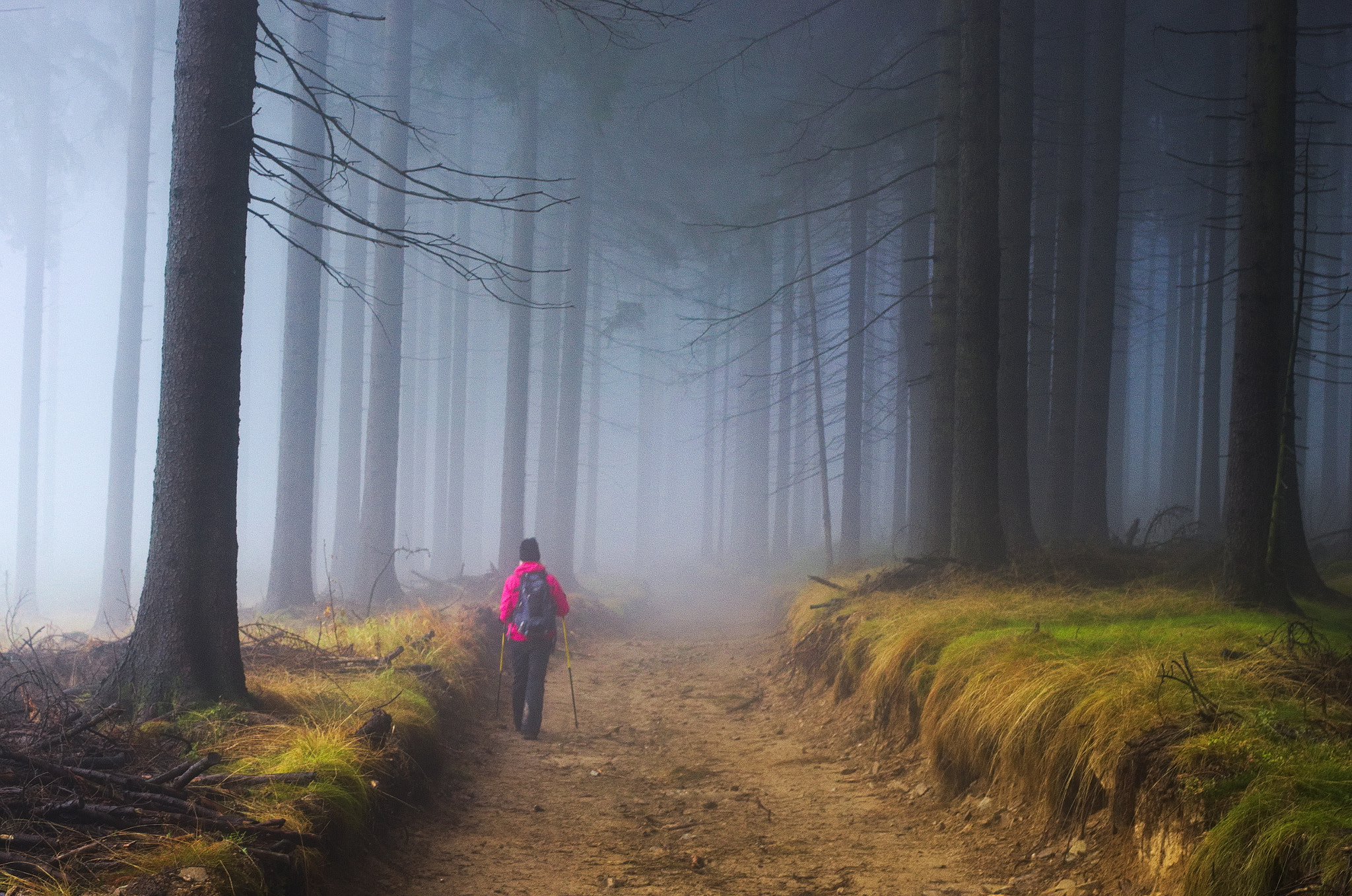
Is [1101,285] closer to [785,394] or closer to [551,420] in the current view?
[785,394]

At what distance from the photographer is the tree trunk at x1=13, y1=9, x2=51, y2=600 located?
2692cm

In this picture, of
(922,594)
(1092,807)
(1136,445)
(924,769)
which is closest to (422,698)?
(924,769)

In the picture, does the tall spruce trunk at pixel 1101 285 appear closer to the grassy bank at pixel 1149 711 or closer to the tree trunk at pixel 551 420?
the grassy bank at pixel 1149 711

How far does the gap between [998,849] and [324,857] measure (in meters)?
3.58

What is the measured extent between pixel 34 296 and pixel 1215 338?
35621mm

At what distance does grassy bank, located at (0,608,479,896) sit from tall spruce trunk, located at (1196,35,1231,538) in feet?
46.9

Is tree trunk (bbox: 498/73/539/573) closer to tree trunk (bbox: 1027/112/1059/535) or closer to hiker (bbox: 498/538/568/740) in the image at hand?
hiker (bbox: 498/538/568/740)

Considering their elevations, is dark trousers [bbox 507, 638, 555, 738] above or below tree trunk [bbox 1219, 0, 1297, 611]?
below

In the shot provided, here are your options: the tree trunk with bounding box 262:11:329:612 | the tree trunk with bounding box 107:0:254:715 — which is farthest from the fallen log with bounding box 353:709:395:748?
the tree trunk with bounding box 262:11:329:612

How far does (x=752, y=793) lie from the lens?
20.3 feet

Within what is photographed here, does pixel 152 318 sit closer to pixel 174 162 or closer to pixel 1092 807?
pixel 174 162

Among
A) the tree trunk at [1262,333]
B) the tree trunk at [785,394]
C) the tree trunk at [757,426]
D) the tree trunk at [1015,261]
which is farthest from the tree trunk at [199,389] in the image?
the tree trunk at [757,426]

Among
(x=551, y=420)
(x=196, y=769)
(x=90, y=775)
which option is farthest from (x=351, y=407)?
(x=90, y=775)

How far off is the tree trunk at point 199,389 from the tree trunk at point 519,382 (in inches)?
534
